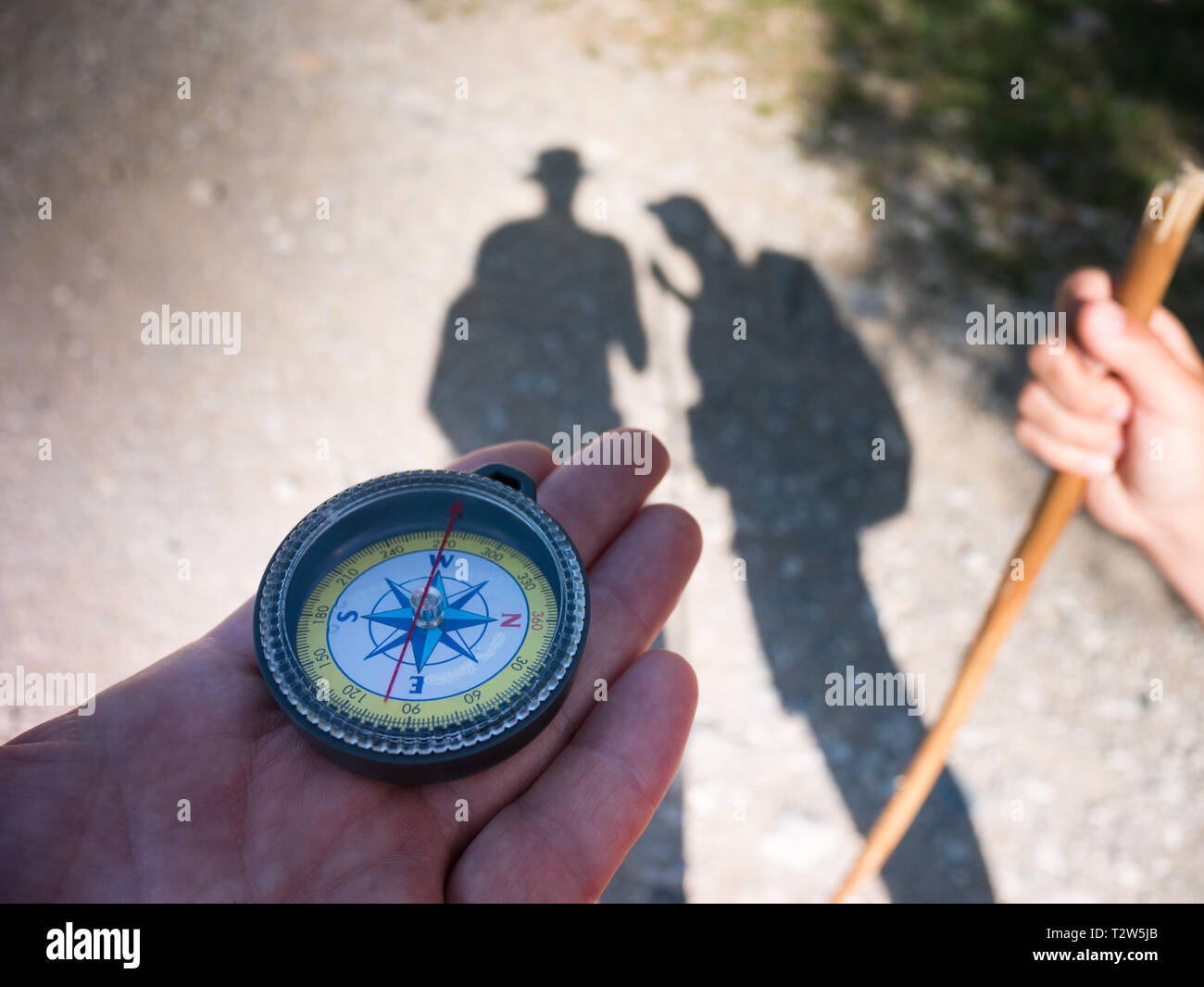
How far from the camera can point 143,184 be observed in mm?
5762

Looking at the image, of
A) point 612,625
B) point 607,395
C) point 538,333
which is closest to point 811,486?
point 607,395

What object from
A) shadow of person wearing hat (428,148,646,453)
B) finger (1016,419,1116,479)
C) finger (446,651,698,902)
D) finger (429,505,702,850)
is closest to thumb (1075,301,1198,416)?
finger (1016,419,1116,479)

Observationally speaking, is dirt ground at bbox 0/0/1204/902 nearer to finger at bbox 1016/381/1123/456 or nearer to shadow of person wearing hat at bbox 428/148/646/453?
shadow of person wearing hat at bbox 428/148/646/453

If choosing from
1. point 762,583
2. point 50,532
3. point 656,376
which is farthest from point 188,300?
point 762,583

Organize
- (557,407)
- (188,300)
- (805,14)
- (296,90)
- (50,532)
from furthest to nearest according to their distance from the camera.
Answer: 1. (805,14)
2. (296,90)
3. (188,300)
4. (557,407)
5. (50,532)

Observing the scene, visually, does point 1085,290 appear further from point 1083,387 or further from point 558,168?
point 558,168

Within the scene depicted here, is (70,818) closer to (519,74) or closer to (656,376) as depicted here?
(656,376)

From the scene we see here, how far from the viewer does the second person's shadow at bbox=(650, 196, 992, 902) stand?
3.71 metres

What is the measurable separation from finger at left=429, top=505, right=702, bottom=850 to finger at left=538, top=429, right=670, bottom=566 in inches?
2.9

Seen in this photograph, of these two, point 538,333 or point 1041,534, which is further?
point 538,333

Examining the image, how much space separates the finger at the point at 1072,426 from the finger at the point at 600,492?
1.20 metres

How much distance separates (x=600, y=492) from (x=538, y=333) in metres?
2.31

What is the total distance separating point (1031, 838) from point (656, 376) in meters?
2.77

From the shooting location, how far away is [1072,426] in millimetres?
2838
